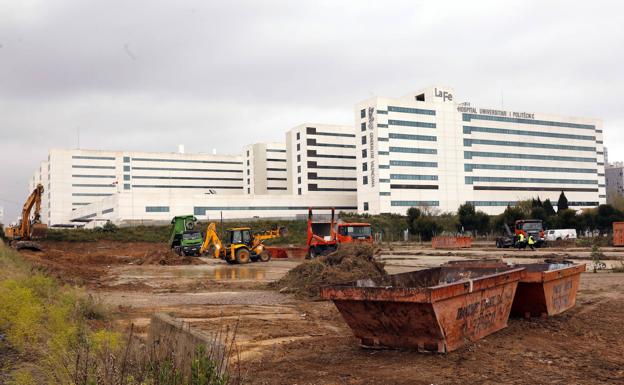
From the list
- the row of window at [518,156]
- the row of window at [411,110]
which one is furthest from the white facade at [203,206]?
the row of window at [518,156]

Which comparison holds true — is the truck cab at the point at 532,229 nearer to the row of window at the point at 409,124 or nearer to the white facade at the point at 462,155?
the white facade at the point at 462,155

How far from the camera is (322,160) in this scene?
111 meters

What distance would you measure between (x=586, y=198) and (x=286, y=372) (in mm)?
123192

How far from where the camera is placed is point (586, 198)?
382 feet

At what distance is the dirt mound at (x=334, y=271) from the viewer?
1634cm

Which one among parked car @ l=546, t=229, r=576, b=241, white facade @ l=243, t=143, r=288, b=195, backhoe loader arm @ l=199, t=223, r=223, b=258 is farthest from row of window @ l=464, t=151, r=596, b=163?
backhoe loader arm @ l=199, t=223, r=223, b=258

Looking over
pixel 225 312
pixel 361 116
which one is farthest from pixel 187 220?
pixel 361 116

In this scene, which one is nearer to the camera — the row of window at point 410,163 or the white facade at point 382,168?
the row of window at point 410,163

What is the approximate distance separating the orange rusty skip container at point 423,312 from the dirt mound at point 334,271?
26.0ft

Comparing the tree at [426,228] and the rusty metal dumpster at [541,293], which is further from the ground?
the tree at [426,228]

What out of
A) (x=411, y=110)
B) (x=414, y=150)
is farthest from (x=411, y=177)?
(x=411, y=110)

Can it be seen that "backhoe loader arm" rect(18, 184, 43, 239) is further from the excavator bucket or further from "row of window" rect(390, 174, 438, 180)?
"row of window" rect(390, 174, 438, 180)

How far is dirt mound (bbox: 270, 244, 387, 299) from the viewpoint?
1634 centimetres

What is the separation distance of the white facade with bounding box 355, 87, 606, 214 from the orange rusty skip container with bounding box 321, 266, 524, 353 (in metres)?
85.8
